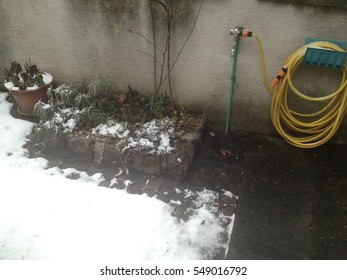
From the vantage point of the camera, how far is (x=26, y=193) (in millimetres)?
3119

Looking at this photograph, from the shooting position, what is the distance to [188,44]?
11.3 ft

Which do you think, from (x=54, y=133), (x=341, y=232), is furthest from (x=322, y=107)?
(x=54, y=133)

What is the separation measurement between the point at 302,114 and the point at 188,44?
5.22ft

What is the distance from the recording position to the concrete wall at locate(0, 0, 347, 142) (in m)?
3.10

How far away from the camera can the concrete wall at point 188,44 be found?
10.2 ft

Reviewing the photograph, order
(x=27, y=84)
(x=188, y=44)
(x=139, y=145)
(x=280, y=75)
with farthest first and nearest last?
(x=27, y=84) < (x=188, y=44) < (x=139, y=145) < (x=280, y=75)

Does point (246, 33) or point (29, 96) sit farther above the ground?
point (246, 33)

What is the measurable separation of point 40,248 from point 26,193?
2.45 ft

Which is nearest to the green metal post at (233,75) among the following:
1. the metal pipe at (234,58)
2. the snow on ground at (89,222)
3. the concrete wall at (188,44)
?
the metal pipe at (234,58)

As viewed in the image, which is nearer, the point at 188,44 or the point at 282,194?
the point at 282,194

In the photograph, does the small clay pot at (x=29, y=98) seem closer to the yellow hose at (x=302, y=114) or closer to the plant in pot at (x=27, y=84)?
the plant in pot at (x=27, y=84)

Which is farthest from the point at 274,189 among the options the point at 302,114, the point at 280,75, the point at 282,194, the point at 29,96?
the point at 29,96

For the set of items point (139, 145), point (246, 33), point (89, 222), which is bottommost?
point (89, 222)

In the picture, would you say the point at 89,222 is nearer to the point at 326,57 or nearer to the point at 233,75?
the point at 233,75
